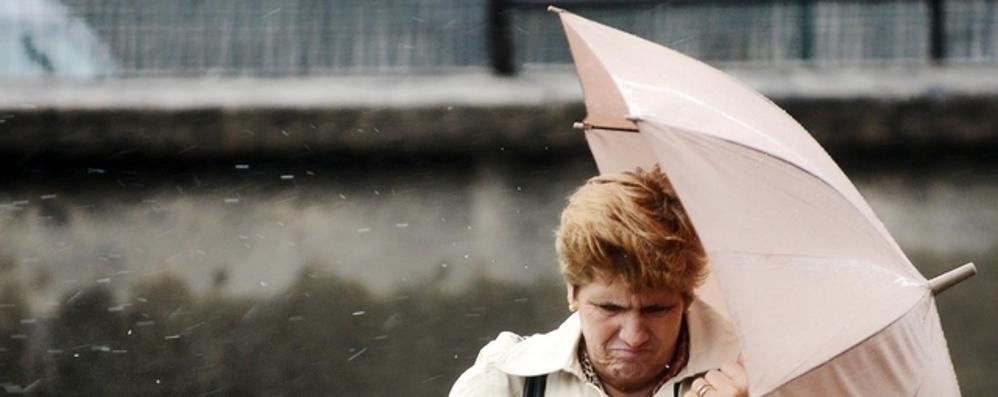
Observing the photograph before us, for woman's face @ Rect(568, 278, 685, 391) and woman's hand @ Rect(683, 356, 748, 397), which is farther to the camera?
woman's face @ Rect(568, 278, 685, 391)

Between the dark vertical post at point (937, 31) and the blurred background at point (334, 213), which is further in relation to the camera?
the dark vertical post at point (937, 31)

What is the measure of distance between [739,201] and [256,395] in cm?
461

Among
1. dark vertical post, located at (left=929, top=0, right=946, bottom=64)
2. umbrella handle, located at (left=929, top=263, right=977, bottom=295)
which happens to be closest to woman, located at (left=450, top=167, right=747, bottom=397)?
umbrella handle, located at (left=929, top=263, right=977, bottom=295)

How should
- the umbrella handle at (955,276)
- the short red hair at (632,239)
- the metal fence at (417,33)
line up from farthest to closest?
1. the metal fence at (417,33)
2. the short red hair at (632,239)
3. the umbrella handle at (955,276)

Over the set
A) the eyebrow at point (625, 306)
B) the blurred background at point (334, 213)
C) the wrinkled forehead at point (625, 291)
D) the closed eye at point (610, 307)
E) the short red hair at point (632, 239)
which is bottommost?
the blurred background at point (334, 213)

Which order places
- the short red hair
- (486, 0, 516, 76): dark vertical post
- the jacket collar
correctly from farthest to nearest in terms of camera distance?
(486, 0, 516, 76): dark vertical post
the jacket collar
the short red hair

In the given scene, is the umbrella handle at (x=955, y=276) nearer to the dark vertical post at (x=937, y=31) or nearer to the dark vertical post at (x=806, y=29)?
the dark vertical post at (x=937, y=31)

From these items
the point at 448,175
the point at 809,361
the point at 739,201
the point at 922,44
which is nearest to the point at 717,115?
the point at 739,201

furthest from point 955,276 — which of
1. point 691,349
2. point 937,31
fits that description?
point 937,31

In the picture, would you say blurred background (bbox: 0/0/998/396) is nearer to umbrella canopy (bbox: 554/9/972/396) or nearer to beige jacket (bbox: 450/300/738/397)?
beige jacket (bbox: 450/300/738/397)

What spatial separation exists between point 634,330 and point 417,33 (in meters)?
4.67

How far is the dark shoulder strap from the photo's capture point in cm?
327

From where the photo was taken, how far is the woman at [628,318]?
309cm

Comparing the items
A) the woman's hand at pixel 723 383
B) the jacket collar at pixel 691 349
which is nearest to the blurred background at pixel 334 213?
the jacket collar at pixel 691 349
